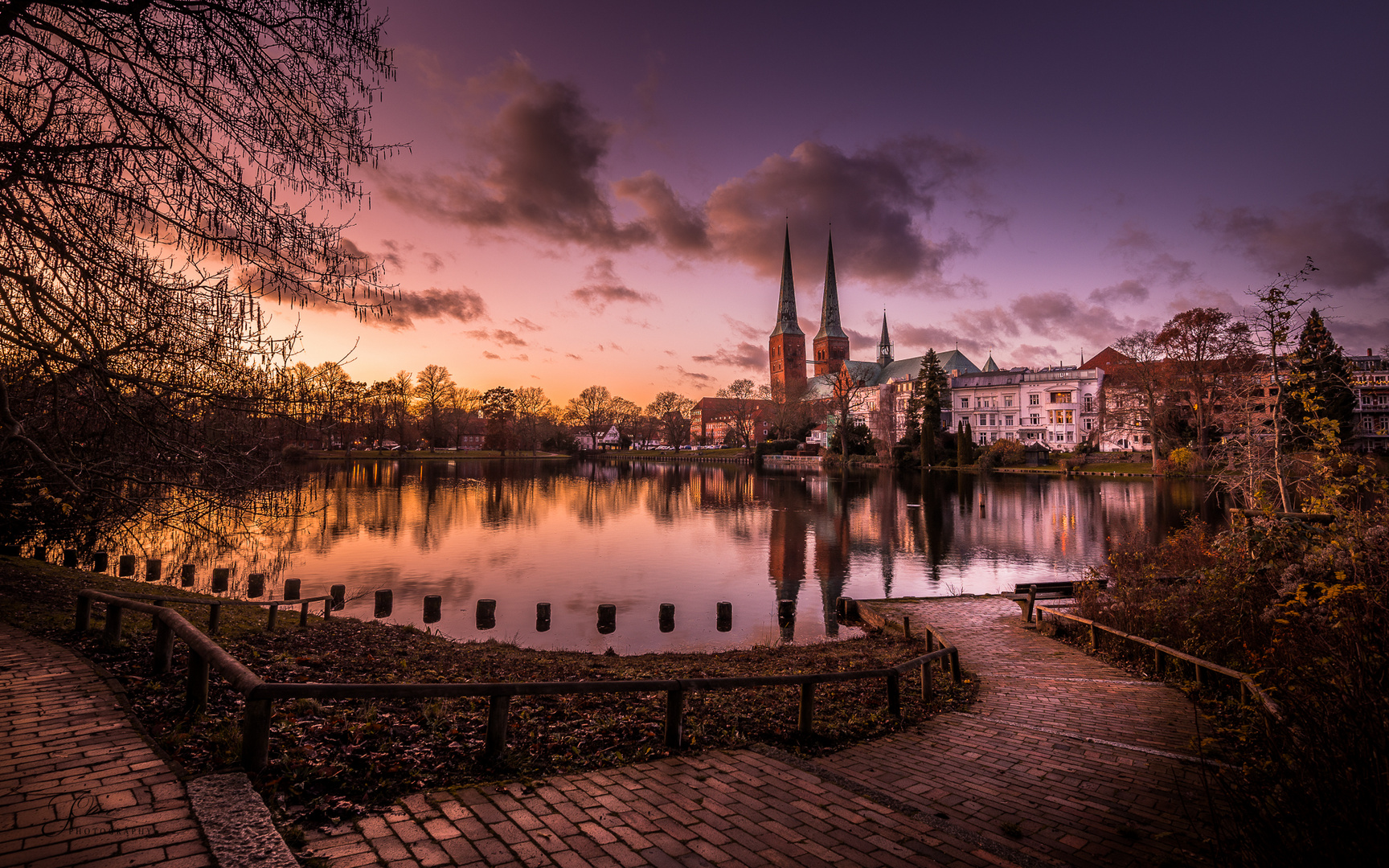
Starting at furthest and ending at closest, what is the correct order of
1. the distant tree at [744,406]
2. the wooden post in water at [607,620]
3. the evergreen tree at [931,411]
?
the distant tree at [744,406] → the evergreen tree at [931,411] → the wooden post in water at [607,620]

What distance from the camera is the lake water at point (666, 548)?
16.4m

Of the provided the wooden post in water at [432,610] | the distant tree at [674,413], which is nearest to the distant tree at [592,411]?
the distant tree at [674,413]

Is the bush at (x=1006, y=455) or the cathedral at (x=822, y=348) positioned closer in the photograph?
the bush at (x=1006, y=455)

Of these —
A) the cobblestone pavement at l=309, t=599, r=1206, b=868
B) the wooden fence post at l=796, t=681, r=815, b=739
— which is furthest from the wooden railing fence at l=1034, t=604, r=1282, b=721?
the wooden fence post at l=796, t=681, r=815, b=739

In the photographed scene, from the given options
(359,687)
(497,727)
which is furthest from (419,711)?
(359,687)

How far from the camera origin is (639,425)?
485 feet

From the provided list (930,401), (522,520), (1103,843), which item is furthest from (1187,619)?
(930,401)

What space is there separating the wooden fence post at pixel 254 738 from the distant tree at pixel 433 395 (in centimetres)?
9040

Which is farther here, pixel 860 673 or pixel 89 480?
pixel 860 673

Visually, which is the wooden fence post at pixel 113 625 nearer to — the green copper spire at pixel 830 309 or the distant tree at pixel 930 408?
the distant tree at pixel 930 408

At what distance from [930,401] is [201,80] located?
7580 centimetres

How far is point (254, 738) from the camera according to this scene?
13.6 ft

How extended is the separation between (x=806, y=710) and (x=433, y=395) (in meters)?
96.7

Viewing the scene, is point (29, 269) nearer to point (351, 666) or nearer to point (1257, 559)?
point (351, 666)
